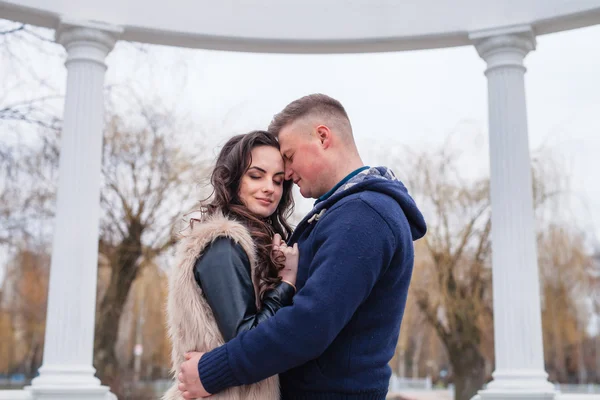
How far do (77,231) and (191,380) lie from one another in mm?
9037

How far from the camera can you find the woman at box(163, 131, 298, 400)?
3.71 metres

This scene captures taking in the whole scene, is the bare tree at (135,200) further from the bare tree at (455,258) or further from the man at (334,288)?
the man at (334,288)

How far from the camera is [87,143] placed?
40.4 feet

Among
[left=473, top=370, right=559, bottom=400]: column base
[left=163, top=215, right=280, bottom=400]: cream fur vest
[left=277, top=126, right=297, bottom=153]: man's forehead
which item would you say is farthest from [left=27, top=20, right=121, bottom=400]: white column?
[left=277, top=126, right=297, bottom=153]: man's forehead

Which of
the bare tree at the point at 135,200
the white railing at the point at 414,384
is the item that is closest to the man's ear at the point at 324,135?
the bare tree at the point at 135,200

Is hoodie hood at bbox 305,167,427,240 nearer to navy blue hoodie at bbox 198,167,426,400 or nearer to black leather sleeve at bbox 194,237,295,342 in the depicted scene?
navy blue hoodie at bbox 198,167,426,400

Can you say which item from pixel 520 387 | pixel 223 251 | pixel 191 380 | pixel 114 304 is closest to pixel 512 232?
pixel 520 387

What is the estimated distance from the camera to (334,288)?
341 cm

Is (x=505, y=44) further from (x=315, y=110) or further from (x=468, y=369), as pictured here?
(x=468, y=369)

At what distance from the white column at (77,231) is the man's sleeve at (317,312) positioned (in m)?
8.68

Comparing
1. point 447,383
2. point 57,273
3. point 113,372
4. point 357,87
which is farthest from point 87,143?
point 447,383

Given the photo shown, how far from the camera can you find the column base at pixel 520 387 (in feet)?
37.1

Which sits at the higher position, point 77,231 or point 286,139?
point 77,231

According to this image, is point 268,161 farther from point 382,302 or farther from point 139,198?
point 139,198
